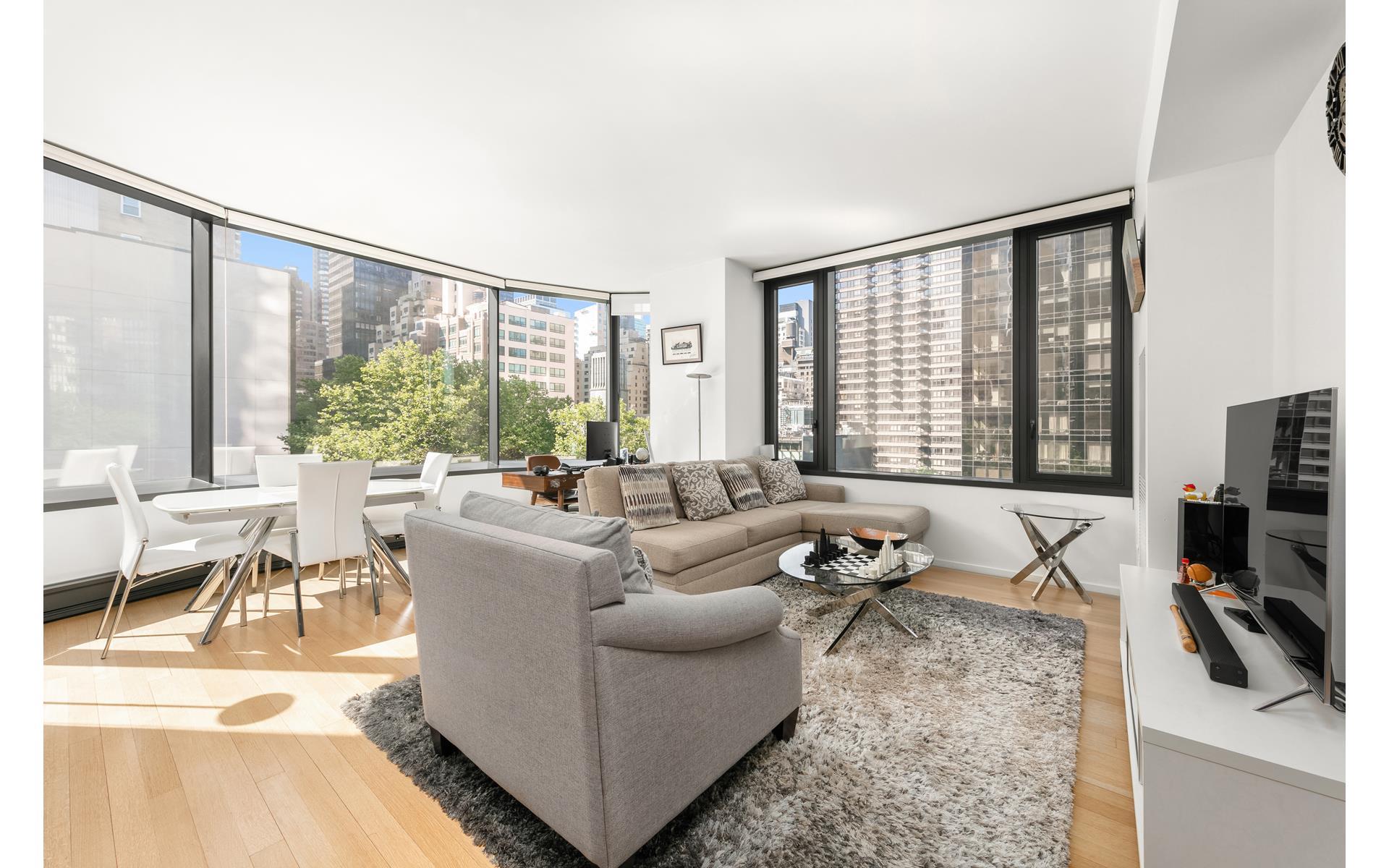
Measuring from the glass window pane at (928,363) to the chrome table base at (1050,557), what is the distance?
0.68 meters

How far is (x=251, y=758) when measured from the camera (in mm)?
1993

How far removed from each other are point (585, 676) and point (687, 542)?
2086 mm

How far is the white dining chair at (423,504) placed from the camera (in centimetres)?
388

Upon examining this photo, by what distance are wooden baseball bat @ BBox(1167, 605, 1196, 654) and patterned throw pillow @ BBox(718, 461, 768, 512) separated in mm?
2800

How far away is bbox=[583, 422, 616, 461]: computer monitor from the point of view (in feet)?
18.3

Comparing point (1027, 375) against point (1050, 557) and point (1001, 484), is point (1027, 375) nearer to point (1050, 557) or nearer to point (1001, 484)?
point (1001, 484)

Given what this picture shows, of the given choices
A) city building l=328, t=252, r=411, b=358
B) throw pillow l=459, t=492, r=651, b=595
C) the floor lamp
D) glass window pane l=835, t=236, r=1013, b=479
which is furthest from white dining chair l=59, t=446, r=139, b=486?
glass window pane l=835, t=236, r=1013, b=479

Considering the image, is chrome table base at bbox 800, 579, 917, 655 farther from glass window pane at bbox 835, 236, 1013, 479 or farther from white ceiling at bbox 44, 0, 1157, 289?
white ceiling at bbox 44, 0, 1157, 289

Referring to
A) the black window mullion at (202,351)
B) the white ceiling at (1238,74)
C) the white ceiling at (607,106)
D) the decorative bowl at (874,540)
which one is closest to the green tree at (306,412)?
the black window mullion at (202,351)

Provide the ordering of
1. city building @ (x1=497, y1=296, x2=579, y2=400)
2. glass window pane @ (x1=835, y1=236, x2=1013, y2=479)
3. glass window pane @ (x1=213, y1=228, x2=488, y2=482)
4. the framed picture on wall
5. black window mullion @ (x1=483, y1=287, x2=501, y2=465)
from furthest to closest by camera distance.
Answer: city building @ (x1=497, y1=296, x2=579, y2=400) → black window mullion @ (x1=483, y1=287, x2=501, y2=465) → the framed picture on wall → glass window pane @ (x1=835, y1=236, x2=1013, y2=479) → glass window pane @ (x1=213, y1=228, x2=488, y2=482)

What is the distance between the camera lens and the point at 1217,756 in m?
1.29
